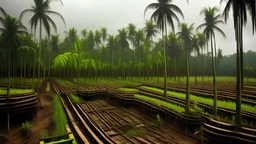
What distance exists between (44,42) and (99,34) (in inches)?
681

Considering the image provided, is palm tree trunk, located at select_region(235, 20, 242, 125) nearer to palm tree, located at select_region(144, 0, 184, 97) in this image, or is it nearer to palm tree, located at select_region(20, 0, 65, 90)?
palm tree, located at select_region(144, 0, 184, 97)

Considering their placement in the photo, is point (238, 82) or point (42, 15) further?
point (42, 15)

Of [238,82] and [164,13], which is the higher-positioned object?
[164,13]

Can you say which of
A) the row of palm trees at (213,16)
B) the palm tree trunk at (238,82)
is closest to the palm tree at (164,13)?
the row of palm trees at (213,16)

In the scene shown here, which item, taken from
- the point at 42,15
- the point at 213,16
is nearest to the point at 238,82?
the point at 213,16

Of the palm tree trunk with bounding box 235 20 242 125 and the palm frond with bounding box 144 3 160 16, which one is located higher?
the palm frond with bounding box 144 3 160 16

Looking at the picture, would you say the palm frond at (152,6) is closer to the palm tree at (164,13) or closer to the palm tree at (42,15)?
the palm tree at (164,13)

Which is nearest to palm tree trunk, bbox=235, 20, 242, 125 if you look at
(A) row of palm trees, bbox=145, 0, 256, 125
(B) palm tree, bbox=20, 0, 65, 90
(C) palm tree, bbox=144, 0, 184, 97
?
(A) row of palm trees, bbox=145, 0, 256, 125

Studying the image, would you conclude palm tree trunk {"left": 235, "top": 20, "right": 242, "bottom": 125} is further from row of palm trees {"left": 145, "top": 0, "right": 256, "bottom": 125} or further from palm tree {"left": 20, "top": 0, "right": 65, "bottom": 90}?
palm tree {"left": 20, "top": 0, "right": 65, "bottom": 90}

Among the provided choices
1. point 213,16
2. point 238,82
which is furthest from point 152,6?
point 238,82

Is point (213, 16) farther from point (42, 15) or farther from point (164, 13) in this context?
point (42, 15)

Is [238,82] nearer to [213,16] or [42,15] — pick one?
[213,16]

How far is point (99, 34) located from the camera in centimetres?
5262

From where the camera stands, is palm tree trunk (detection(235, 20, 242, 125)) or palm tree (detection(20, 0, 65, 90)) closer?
palm tree trunk (detection(235, 20, 242, 125))
